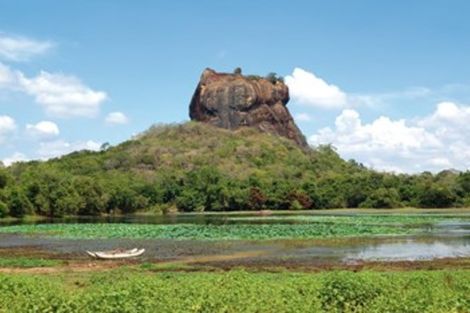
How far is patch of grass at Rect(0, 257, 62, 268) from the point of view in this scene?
36281mm

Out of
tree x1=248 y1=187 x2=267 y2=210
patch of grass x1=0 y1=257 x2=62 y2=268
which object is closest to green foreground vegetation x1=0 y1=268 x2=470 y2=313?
patch of grass x1=0 y1=257 x2=62 y2=268

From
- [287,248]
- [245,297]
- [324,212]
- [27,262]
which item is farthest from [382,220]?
[245,297]

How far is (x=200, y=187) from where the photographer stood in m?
141

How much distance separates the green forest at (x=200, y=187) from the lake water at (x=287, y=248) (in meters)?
58.0

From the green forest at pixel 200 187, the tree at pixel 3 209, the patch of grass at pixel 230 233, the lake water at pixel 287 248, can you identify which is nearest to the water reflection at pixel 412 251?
the lake water at pixel 287 248

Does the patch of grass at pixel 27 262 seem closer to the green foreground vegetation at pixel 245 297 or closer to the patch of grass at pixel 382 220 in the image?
the green foreground vegetation at pixel 245 297

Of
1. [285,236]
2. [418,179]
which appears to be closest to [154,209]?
[418,179]

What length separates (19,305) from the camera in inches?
600

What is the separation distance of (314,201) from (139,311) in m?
120

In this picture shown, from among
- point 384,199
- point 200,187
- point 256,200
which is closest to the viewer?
point 384,199

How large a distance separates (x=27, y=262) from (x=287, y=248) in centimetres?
1838

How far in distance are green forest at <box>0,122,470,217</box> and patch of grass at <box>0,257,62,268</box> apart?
6871 cm

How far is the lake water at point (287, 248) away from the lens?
128 feet

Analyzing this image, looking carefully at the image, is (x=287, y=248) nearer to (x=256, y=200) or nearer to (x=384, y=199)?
(x=256, y=200)
